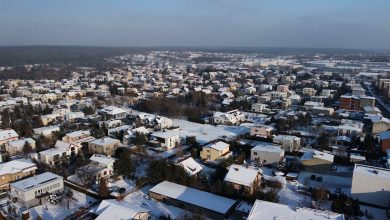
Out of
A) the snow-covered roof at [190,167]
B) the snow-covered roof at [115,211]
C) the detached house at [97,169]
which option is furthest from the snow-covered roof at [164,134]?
the snow-covered roof at [115,211]

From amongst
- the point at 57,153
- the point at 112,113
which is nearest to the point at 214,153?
the point at 57,153

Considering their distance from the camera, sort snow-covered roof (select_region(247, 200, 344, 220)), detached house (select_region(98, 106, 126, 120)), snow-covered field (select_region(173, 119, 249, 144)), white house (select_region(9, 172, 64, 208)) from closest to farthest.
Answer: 1. snow-covered roof (select_region(247, 200, 344, 220))
2. white house (select_region(9, 172, 64, 208))
3. snow-covered field (select_region(173, 119, 249, 144))
4. detached house (select_region(98, 106, 126, 120))

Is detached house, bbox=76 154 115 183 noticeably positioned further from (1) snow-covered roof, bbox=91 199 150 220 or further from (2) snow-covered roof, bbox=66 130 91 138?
(2) snow-covered roof, bbox=66 130 91 138

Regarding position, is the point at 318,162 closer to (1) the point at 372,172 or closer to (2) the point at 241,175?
(1) the point at 372,172

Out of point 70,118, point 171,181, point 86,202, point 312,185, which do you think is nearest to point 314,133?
point 312,185

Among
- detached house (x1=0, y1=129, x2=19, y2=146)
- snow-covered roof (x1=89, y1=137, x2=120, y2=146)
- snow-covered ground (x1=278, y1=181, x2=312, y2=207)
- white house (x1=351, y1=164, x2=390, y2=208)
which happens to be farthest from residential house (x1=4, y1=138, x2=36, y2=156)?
white house (x1=351, y1=164, x2=390, y2=208)
